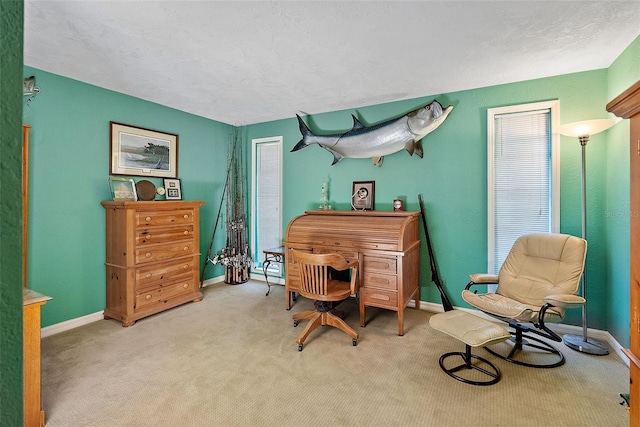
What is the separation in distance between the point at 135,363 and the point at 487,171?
363 cm

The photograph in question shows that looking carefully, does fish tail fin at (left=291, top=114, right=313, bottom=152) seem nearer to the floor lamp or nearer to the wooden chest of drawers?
the wooden chest of drawers

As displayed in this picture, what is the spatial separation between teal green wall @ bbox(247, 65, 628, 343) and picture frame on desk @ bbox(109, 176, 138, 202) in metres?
1.89

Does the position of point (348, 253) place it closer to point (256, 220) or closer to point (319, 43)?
point (319, 43)

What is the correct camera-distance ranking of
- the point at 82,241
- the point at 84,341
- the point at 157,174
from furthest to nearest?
1. the point at 157,174
2. the point at 82,241
3. the point at 84,341

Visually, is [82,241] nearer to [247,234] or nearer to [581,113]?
[247,234]

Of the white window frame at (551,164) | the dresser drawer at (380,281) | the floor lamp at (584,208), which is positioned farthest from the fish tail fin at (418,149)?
the dresser drawer at (380,281)

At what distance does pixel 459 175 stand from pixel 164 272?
342cm

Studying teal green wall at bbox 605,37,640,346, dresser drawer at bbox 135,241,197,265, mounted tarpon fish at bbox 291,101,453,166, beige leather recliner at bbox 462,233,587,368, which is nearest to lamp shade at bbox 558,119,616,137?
teal green wall at bbox 605,37,640,346

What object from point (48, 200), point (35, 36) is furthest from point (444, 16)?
point (48, 200)

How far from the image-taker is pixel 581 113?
2.78 metres

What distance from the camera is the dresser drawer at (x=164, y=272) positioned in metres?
3.12

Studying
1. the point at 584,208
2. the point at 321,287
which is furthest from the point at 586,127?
the point at 321,287

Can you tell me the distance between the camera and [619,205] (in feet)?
8.02

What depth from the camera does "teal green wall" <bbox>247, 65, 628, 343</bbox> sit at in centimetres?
272
